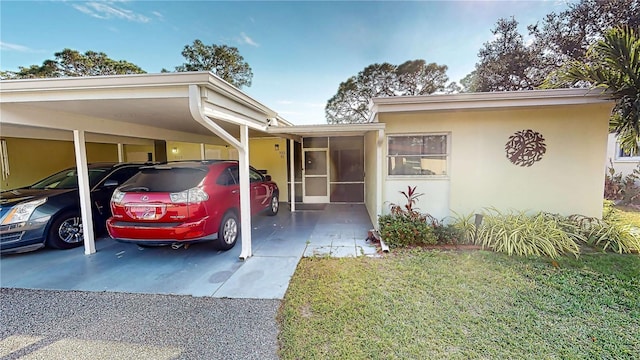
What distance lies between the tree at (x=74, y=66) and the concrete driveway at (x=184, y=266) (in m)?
15.8

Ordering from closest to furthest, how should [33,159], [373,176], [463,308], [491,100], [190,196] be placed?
[463,308]
[190,196]
[491,100]
[373,176]
[33,159]

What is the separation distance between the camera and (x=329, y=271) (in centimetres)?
A: 391

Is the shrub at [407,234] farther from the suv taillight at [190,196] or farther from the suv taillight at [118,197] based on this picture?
the suv taillight at [118,197]

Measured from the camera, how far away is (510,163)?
5.58 meters

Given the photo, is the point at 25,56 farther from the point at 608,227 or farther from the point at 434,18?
the point at 608,227

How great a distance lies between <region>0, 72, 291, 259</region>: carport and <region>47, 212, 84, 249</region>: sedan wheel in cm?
63

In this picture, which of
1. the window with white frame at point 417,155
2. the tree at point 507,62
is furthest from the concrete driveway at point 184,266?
the tree at point 507,62

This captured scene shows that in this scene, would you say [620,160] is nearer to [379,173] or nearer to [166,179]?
[379,173]

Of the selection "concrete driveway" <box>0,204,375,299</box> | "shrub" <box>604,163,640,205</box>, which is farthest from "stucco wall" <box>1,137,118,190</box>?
"shrub" <box>604,163,640,205</box>

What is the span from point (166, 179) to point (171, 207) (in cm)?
59

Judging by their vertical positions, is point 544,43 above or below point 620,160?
above

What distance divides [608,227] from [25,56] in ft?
68.1

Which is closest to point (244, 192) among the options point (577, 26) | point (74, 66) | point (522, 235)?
point (522, 235)

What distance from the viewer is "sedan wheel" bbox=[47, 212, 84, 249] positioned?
4773mm
